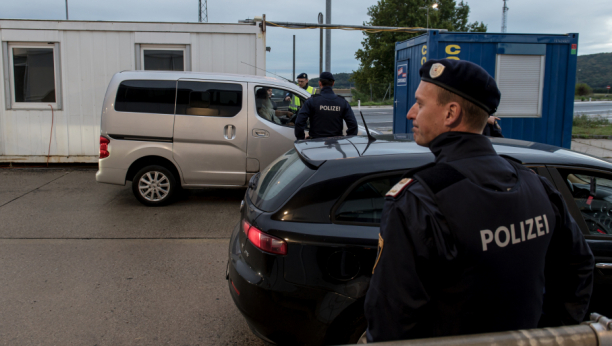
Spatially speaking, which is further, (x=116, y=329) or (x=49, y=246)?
(x=49, y=246)

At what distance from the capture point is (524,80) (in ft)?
28.9

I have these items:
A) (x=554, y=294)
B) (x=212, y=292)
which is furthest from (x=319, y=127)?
(x=554, y=294)

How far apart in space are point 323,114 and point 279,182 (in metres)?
3.87

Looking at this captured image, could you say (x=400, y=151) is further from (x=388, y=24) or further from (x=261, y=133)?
(x=388, y=24)

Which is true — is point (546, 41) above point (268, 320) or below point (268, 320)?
above

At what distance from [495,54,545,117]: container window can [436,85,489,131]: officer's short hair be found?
789cm

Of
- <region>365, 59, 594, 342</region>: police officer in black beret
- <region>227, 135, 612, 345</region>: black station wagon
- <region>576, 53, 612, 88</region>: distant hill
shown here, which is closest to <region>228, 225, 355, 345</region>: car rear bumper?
<region>227, 135, 612, 345</region>: black station wagon

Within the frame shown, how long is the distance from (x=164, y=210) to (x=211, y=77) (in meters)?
2.04

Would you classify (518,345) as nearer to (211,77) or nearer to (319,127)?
(319,127)

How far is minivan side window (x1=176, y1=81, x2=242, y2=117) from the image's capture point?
7074 mm

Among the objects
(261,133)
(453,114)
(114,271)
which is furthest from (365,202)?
(261,133)

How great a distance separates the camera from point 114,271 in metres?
4.64

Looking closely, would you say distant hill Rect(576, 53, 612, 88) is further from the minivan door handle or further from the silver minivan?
the minivan door handle

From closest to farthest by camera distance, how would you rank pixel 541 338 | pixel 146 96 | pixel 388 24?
pixel 541 338
pixel 146 96
pixel 388 24
